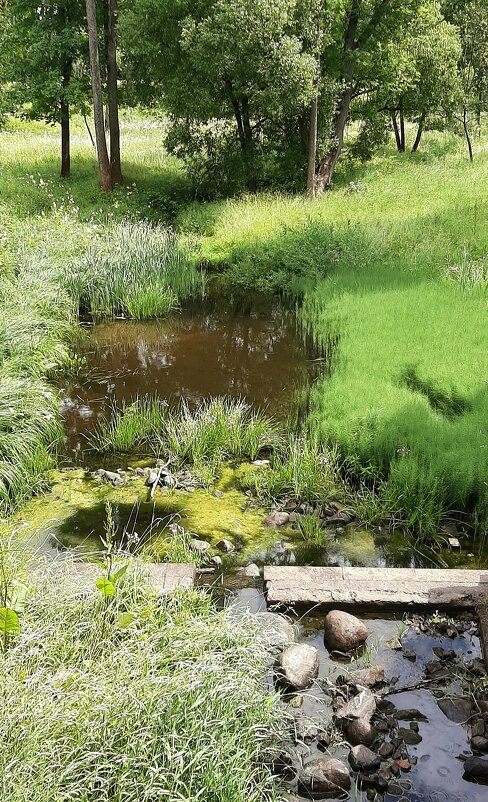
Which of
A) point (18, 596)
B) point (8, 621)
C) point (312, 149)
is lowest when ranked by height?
point (18, 596)

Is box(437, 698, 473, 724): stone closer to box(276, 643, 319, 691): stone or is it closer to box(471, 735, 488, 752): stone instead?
box(471, 735, 488, 752): stone

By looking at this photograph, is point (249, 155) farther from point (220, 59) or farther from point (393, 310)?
point (393, 310)

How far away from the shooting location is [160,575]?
14.0 ft

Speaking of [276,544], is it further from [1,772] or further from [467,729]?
[1,772]

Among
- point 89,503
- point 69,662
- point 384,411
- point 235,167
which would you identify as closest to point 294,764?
point 69,662

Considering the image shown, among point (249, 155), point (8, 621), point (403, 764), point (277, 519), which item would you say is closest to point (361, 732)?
point (403, 764)

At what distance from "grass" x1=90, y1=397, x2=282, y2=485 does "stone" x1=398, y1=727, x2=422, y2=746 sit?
3.04 metres

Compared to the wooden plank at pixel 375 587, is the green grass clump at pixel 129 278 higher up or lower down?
higher up

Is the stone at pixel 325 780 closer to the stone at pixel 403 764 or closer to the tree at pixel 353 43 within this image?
the stone at pixel 403 764

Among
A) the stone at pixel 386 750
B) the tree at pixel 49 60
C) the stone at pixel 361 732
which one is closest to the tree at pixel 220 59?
the tree at pixel 49 60

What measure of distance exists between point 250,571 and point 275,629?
0.91 meters

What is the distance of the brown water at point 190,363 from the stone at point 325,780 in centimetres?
400

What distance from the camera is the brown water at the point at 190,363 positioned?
7.64m

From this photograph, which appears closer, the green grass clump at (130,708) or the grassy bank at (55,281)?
the green grass clump at (130,708)
